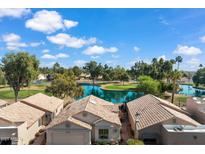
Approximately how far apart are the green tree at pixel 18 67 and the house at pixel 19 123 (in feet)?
30.8

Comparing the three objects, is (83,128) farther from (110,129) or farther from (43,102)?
(43,102)

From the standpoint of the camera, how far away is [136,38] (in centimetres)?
2764

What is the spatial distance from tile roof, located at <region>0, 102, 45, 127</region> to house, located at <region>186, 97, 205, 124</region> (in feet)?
47.1

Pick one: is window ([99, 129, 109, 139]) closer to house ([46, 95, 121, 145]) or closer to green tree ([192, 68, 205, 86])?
house ([46, 95, 121, 145])

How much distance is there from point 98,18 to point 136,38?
730 cm

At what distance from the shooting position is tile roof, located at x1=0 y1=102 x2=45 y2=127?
676 inches

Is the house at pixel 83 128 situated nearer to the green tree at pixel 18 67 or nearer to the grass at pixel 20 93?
the green tree at pixel 18 67

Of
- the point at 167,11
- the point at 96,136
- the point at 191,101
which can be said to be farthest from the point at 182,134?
the point at 167,11

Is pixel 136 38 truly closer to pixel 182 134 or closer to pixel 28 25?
pixel 28 25

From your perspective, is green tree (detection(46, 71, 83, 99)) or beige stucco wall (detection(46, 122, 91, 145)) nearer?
beige stucco wall (detection(46, 122, 91, 145))

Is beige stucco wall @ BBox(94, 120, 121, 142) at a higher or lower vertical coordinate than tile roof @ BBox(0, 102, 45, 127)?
lower

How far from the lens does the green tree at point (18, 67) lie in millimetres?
29219

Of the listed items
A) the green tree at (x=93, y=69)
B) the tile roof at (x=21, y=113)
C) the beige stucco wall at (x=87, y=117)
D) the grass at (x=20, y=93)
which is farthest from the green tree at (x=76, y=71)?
the beige stucco wall at (x=87, y=117)

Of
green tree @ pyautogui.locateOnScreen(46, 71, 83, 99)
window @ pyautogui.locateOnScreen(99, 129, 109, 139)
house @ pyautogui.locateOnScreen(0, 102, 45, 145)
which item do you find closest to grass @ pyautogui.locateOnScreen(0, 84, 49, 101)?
green tree @ pyautogui.locateOnScreen(46, 71, 83, 99)
